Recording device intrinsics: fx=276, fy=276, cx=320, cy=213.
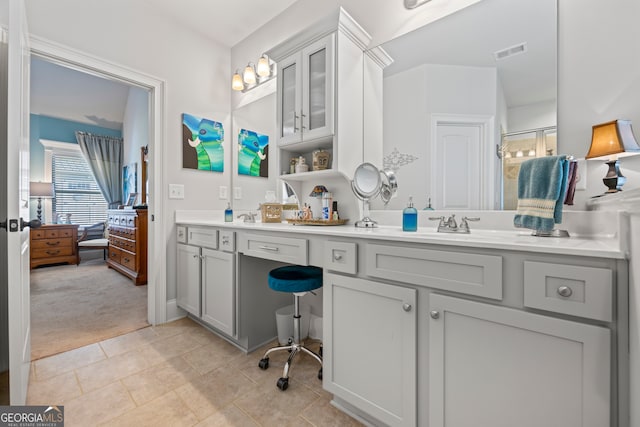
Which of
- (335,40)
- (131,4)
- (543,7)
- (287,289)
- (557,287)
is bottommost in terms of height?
(287,289)

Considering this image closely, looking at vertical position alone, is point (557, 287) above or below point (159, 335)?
above

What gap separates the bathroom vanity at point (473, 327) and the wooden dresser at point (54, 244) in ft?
17.1

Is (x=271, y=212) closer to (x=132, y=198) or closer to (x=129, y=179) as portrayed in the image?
(x=132, y=198)

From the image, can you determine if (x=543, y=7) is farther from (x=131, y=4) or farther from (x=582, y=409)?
(x=131, y=4)

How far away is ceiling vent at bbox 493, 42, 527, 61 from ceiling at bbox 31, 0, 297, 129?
175cm

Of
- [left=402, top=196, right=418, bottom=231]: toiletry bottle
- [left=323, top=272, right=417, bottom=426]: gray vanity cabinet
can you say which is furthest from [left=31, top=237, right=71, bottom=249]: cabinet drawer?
A: [left=402, top=196, right=418, bottom=231]: toiletry bottle

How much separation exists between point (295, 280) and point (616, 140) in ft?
4.94

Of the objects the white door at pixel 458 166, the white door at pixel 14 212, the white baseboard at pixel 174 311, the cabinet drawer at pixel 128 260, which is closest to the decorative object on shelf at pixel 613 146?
the white door at pixel 458 166

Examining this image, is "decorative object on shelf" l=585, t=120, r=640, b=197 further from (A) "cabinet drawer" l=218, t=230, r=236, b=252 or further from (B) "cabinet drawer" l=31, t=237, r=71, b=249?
(B) "cabinet drawer" l=31, t=237, r=71, b=249

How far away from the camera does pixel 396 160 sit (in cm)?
171

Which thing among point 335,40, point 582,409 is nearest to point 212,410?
point 582,409

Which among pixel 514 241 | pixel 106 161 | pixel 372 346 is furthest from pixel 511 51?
pixel 106 161

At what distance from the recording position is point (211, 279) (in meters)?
2.09

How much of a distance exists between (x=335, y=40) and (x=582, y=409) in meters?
2.00
